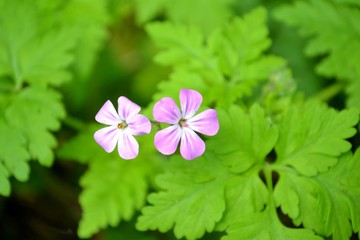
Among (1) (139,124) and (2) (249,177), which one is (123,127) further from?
(2) (249,177)

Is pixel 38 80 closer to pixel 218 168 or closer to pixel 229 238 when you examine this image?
pixel 218 168

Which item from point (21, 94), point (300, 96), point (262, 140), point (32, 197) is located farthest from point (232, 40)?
point (32, 197)

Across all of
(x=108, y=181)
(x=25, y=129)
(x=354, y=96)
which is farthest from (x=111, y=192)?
(x=354, y=96)

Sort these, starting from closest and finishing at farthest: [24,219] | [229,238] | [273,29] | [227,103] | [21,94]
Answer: [229,238], [227,103], [21,94], [24,219], [273,29]

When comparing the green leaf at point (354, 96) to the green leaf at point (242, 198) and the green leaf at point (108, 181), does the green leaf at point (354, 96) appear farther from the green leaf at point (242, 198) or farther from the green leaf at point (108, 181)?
the green leaf at point (108, 181)

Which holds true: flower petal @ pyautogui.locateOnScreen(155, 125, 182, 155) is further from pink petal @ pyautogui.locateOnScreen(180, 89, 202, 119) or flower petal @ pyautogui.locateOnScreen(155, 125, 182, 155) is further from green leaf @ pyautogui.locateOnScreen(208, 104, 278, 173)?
green leaf @ pyautogui.locateOnScreen(208, 104, 278, 173)

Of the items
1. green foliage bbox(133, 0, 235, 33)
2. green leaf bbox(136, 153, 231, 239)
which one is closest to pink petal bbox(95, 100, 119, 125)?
green leaf bbox(136, 153, 231, 239)

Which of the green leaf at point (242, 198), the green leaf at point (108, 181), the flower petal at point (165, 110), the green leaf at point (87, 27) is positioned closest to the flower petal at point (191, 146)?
the flower petal at point (165, 110)
